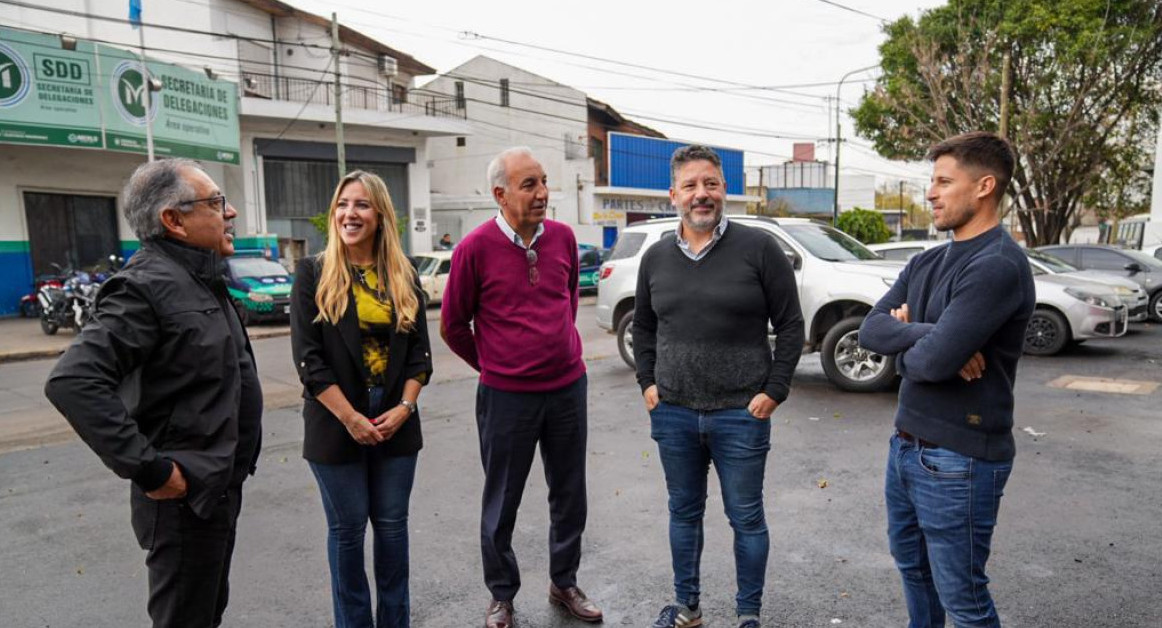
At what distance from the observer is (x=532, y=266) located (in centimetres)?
361

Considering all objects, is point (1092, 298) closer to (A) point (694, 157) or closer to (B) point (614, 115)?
(A) point (694, 157)

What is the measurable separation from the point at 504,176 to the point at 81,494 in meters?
4.30

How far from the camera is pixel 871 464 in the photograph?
5.98 meters

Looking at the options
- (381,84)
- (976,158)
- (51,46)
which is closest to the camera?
(976,158)

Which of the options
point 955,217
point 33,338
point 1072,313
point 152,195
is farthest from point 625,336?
point 33,338

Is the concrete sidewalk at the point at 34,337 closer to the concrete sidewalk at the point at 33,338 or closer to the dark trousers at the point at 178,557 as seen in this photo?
the concrete sidewalk at the point at 33,338

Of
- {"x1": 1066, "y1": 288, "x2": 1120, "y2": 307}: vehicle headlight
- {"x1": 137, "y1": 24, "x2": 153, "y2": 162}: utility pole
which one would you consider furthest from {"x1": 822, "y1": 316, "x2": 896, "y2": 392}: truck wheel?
{"x1": 137, "y1": 24, "x2": 153, "y2": 162}: utility pole

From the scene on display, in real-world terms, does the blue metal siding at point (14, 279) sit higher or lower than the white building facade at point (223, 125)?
lower

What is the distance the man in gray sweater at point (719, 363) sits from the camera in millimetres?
3307

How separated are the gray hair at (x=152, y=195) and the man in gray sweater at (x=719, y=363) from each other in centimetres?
192

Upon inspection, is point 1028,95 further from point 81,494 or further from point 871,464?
point 81,494

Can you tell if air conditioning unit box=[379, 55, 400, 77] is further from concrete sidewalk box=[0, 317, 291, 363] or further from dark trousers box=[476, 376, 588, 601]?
dark trousers box=[476, 376, 588, 601]

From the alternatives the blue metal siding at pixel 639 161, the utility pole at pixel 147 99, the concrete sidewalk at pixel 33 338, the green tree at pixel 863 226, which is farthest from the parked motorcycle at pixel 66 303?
the green tree at pixel 863 226

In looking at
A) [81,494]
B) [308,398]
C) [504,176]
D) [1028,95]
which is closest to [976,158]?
[504,176]
